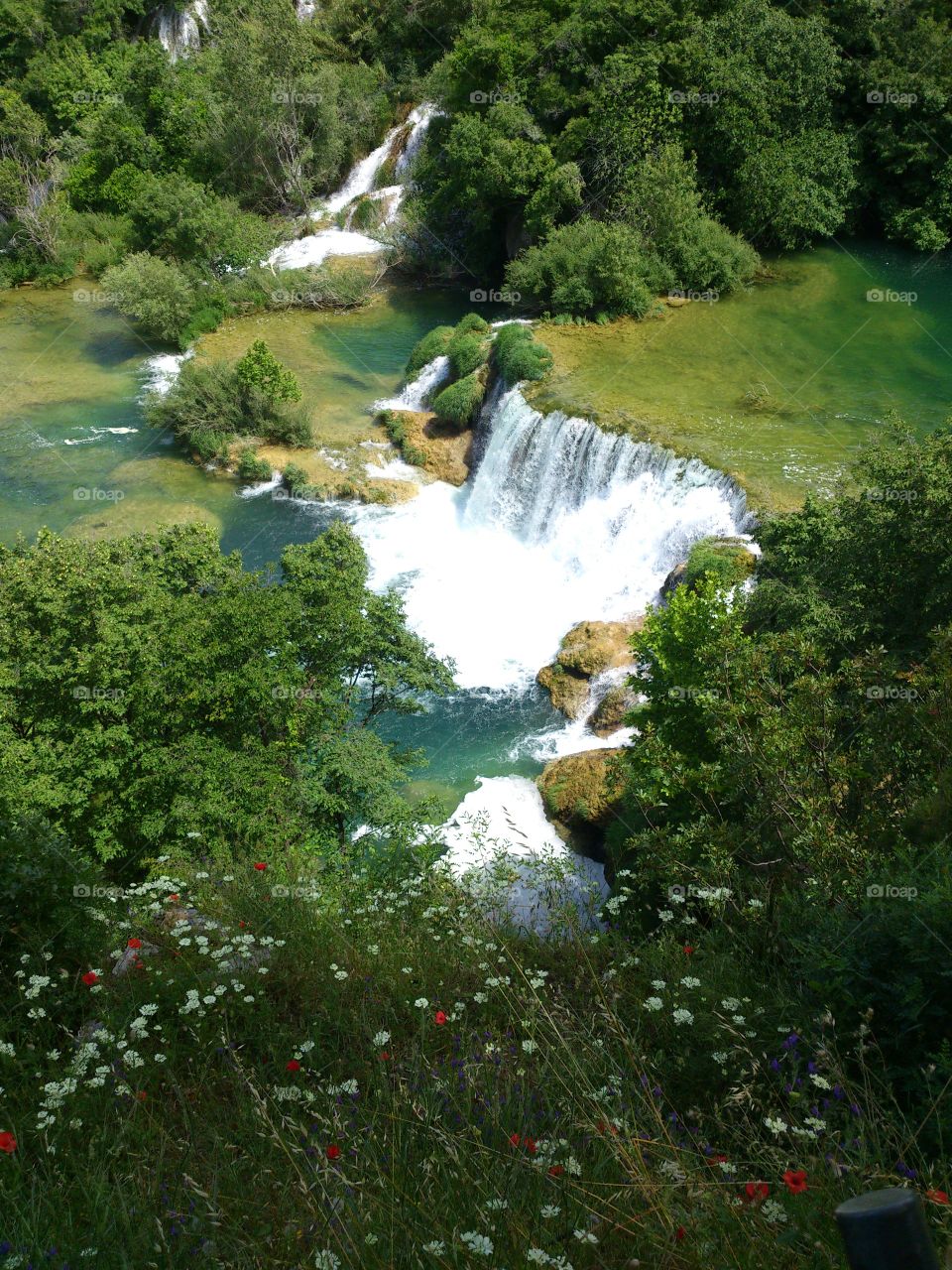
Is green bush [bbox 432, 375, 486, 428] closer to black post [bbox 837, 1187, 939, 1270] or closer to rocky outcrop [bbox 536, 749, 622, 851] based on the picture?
rocky outcrop [bbox 536, 749, 622, 851]

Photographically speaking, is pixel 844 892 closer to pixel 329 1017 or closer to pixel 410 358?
pixel 329 1017

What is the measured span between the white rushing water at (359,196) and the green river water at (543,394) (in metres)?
4.49

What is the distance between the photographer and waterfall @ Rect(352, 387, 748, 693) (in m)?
19.6

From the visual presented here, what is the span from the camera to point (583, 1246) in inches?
115

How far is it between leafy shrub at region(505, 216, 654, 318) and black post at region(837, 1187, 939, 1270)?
26.9 metres

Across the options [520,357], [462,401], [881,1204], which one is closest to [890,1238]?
[881,1204]

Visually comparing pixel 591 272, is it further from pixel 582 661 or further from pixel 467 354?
pixel 582 661

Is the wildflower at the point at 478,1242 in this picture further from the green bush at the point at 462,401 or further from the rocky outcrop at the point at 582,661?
the green bush at the point at 462,401

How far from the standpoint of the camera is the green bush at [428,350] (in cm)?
2762

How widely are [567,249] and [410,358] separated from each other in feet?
17.2

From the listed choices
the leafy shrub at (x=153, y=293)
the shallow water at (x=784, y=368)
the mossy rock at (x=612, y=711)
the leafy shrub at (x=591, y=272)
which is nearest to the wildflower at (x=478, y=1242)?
the mossy rock at (x=612, y=711)

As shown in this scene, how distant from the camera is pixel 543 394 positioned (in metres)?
23.3

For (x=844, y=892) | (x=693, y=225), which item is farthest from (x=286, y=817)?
(x=693, y=225)

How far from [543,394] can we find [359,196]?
1918 centimetres
